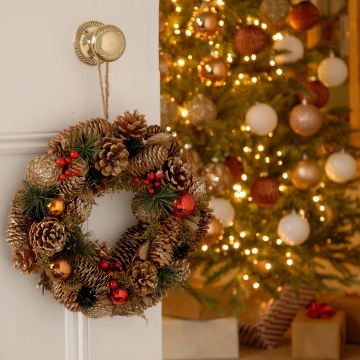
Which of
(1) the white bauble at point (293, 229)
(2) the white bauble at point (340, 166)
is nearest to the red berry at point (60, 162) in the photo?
(1) the white bauble at point (293, 229)

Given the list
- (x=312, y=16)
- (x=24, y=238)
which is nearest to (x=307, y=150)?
(x=312, y=16)

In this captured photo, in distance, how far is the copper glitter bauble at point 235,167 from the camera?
2.78m

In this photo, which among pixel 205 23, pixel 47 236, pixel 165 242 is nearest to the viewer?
pixel 47 236

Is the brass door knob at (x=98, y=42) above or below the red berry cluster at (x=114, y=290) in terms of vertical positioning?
above

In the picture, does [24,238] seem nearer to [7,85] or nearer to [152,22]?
[7,85]

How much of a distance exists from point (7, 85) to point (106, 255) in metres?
0.26

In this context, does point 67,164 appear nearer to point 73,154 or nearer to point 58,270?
point 73,154

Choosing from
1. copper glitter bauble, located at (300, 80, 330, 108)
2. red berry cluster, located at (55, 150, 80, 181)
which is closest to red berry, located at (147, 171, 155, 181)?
red berry cluster, located at (55, 150, 80, 181)

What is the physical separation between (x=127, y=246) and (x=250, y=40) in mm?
1678

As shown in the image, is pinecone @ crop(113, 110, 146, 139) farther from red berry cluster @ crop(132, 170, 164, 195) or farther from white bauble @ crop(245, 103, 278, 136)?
white bauble @ crop(245, 103, 278, 136)

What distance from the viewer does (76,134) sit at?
1.03 meters

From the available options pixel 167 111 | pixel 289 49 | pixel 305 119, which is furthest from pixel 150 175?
pixel 289 49

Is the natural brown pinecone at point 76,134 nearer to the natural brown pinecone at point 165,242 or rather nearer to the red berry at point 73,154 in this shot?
the red berry at point 73,154

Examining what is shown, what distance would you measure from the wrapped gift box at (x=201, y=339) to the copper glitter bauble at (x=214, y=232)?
55 centimetres
